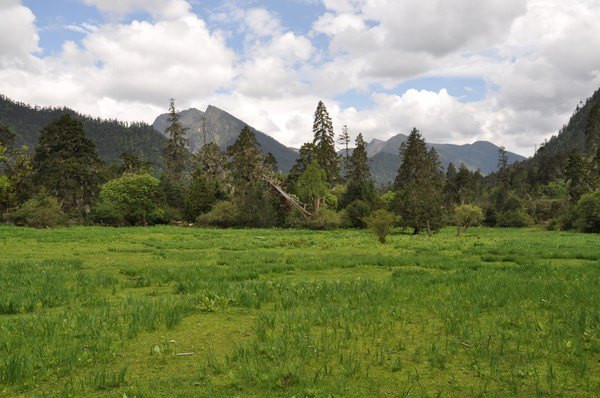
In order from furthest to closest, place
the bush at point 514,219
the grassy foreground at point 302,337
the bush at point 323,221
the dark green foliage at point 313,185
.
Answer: the bush at point 514,219 < the dark green foliage at point 313,185 < the bush at point 323,221 < the grassy foreground at point 302,337

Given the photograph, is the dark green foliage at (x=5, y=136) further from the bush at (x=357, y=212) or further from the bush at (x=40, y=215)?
the bush at (x=357, y=212)

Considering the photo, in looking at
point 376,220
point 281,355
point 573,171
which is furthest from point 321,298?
point 573,171

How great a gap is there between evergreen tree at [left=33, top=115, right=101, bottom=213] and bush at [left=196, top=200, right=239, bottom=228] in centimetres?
2089

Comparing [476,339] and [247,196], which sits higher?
[247,196]

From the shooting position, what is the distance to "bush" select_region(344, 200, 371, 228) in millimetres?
55844

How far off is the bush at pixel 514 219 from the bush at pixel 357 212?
109ft

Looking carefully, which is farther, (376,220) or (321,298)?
(376,220)

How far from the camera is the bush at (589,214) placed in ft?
167

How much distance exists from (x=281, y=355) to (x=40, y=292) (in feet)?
25.7

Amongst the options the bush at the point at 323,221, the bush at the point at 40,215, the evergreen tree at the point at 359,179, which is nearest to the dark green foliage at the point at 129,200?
the bush at the point at 40,215

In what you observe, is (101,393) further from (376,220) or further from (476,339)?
(376,220)

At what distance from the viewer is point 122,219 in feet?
195

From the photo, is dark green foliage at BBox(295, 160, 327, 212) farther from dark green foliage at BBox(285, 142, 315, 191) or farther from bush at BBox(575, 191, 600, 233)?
bush at BBox(575, 191, 600, 233)

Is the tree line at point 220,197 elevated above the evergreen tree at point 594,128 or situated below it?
below
